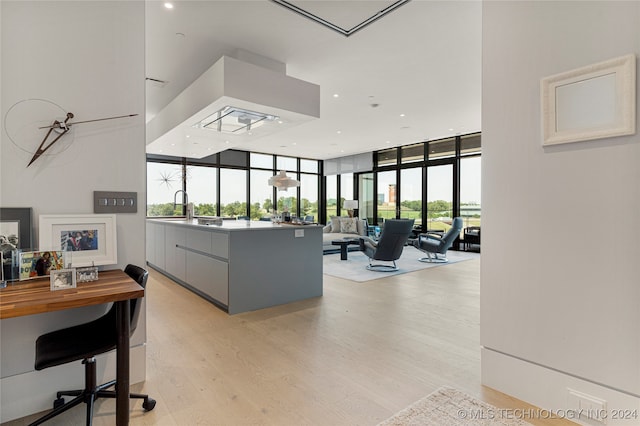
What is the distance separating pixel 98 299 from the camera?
1491 mm

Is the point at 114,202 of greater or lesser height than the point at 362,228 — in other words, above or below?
above

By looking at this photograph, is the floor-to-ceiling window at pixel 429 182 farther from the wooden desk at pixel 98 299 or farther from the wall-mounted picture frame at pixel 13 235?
the wall-mounted picture frame at pixel 13 235

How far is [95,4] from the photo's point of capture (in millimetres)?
2035

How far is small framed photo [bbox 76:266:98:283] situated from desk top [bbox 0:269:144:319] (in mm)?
37

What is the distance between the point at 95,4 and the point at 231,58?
1.72 m

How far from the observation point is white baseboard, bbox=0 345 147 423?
5.85ft

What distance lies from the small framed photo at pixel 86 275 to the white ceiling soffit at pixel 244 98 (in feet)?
8.03

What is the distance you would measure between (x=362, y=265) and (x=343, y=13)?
4.53 m

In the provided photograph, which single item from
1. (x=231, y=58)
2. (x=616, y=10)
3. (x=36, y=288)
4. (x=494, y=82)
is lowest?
(x=36, y=288)

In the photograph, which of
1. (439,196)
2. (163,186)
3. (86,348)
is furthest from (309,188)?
(86,348)

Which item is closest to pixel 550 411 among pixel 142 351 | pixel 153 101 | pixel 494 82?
pixel 494 82

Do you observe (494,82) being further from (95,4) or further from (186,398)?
(186,398)

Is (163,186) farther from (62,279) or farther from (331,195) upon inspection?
(62,279)

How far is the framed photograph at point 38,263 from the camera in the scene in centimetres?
170
